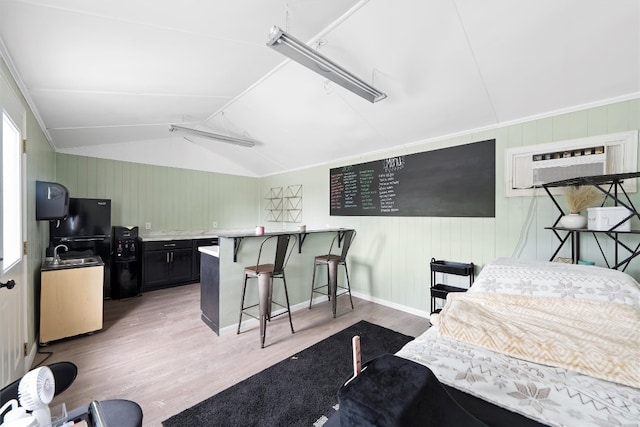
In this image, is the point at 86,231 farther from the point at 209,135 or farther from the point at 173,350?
the point at 173,350

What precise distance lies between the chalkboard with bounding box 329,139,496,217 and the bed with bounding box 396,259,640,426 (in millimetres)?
1219

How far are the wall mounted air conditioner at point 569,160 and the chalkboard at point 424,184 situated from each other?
8.0 inches

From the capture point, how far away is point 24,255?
2.04 metres

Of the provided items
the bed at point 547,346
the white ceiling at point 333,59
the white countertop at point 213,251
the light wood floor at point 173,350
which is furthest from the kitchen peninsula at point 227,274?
the bed at point 547,346

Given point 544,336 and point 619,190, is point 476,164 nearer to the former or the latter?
point 619,190

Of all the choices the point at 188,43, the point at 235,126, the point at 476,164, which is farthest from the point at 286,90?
the point at 476,164

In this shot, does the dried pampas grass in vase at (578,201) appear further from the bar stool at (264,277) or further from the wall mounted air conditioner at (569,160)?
the bar stool at (264,277)

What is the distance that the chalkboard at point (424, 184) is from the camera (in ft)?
9.48

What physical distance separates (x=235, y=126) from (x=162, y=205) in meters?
2.30

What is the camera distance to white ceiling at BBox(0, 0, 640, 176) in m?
1.61

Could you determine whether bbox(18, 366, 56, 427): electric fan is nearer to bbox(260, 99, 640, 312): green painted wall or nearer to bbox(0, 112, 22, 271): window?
bbox(0, 112, 22, 271): window

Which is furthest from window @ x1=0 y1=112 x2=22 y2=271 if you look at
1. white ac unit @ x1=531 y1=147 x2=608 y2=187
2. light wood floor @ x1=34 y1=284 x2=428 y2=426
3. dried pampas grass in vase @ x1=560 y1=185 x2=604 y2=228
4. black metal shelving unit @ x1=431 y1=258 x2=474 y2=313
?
white ac unit @ x1=531 y1=147 x2=608 y2=187

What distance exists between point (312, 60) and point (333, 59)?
0.74m

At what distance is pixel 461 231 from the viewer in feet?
10.1
